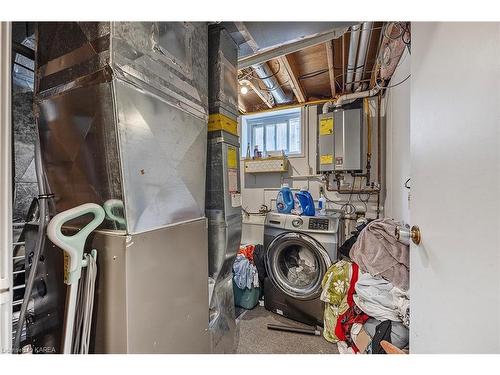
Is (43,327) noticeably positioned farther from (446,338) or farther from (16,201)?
(446,338)

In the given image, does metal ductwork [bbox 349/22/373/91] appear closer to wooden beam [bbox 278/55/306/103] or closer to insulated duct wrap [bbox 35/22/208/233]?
wooden beam [bbox 278/55/306/103]

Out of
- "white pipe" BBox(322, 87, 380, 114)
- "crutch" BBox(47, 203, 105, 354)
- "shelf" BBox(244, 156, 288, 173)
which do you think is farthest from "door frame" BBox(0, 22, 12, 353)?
"white pipe" BBox(322, 87, 380, 114)

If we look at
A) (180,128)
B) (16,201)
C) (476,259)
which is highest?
(180,128)

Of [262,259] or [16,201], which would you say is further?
[262,259]

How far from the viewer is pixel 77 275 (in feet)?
2.21

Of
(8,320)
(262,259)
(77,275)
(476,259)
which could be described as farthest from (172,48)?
(262,259)

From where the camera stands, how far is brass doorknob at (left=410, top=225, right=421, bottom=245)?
0.77 meters

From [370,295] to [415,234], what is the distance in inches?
32.1

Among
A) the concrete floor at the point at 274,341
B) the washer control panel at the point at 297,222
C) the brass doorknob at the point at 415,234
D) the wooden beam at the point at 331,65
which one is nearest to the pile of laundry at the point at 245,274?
the concrete floor at the point at 274,341

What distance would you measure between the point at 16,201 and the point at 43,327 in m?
0.57

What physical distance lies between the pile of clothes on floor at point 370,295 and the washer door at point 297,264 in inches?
5.8

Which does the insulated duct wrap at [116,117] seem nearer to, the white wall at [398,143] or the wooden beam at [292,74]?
the wooden beam at [292,74]

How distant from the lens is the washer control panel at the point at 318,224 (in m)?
1.92

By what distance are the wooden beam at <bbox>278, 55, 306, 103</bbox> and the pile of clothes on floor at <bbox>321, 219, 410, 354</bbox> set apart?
64.6 inches
